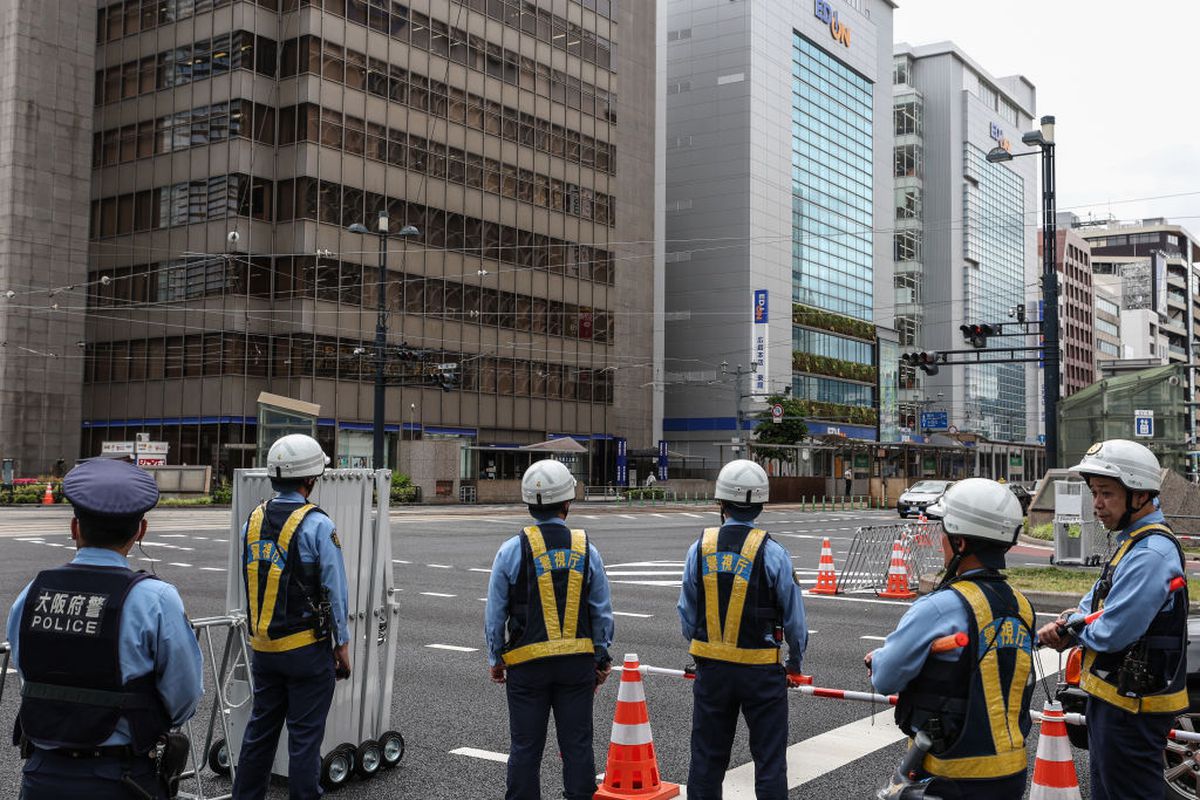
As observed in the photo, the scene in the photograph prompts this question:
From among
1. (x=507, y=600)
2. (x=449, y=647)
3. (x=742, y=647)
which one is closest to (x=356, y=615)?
(x=507, y=600)

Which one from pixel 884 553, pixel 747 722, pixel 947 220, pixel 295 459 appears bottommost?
pixel 884 553

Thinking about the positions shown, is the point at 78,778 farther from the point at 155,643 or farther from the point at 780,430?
the point at 780,430

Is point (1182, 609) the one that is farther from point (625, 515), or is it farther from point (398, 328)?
point (398, 328)

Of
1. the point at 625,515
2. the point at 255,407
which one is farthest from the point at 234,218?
the point at 625,515

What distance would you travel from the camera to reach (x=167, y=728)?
362cm

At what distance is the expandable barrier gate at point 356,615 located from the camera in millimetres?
6355

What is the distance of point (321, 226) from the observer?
5247 cm

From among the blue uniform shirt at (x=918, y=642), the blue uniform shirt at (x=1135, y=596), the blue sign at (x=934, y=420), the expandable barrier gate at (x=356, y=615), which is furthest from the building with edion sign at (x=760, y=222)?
the blue uniform shirt at (x=918, y=642)

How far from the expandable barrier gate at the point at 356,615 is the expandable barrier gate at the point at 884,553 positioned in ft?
37.2

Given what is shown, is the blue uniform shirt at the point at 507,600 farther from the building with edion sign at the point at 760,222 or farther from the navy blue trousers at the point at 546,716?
the building with edion sign at the point at 760,222

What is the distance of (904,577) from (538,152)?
52.1m

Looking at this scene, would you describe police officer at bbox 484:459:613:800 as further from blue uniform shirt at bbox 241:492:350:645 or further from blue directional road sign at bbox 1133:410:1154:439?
blue directional road sign at bbox 1133:410:1154:439

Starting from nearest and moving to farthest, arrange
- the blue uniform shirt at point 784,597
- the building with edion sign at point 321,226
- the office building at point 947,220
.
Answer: the blue uniform shirt at point 784,597 → the building with edion sign at point 321,226 → the office building at point 947,220

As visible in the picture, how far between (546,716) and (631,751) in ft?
3.06
